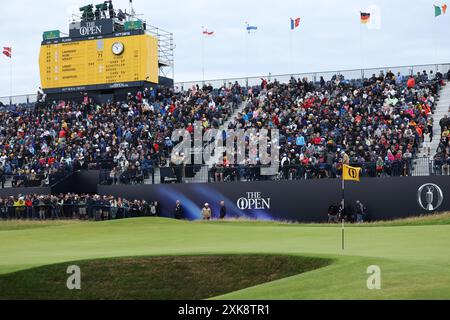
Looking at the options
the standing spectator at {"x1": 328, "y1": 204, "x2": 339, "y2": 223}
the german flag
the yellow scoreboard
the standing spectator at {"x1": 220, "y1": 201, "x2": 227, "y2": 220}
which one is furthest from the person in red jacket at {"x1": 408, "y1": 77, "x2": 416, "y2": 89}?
the yellow scoreboard

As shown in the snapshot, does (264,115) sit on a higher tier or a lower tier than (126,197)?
higher

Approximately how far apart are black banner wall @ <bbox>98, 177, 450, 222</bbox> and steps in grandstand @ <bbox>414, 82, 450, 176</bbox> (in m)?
0.66

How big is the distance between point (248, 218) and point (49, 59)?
23.6 metres

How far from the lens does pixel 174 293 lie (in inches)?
706

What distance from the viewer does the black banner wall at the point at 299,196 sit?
38.0 meters

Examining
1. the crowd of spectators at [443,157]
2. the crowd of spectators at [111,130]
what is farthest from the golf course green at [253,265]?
the crowd of spectators at [111,130]

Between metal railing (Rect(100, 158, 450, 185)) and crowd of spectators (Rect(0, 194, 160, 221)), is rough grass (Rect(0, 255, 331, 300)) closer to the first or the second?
metal railing (Rect(100, 158, 450, 185))

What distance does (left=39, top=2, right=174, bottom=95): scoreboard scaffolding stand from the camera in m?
55.5

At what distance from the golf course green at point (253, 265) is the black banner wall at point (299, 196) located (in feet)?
34.2

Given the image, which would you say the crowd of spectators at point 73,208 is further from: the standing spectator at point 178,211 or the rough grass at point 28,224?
the standing spectator at point 178,211

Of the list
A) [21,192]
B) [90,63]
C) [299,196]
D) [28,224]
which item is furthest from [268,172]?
[90,63]
